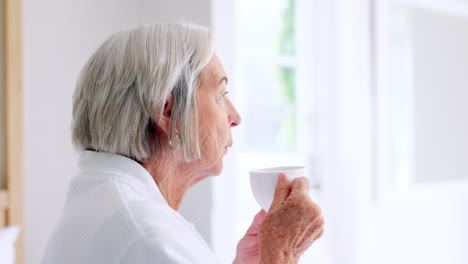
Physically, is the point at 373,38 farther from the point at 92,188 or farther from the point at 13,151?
the point at 92,188

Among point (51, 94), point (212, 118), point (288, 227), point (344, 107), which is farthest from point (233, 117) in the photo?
point (344, 107)

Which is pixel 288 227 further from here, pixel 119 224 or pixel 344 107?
pixel 344 107

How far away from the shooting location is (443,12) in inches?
113

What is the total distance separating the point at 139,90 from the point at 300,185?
13.4 inches

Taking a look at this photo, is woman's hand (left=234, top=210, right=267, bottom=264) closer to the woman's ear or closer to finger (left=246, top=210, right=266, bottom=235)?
finger (left=246, top=210, right=266, bottom=235)

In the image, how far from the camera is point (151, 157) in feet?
3.05

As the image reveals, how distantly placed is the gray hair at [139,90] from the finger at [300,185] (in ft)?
0.65

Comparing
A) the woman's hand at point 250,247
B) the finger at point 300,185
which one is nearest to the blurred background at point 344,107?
the woman's hand at point 250,247

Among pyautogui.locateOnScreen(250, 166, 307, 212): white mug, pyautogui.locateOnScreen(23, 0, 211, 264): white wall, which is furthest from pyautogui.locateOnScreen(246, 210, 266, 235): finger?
pyautogui.locateOnScreen(23, 0, 211, 264): white wall

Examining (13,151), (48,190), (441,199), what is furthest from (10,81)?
(441,199)

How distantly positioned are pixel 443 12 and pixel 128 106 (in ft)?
8.34

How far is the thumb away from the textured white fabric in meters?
0.15

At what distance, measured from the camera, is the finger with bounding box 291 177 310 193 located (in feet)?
2.87

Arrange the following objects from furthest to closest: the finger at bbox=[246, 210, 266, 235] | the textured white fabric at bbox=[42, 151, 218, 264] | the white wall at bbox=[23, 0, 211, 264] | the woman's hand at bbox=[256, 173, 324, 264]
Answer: the white wall at bbox=[23, 0, 211, 264] → the finger at bbox=[246, 210, 266, 235] → the woman's hand at bbox=[256, 173, 324, 264] → the textured white fabric at bbox=[42, 151, 218, 264]
